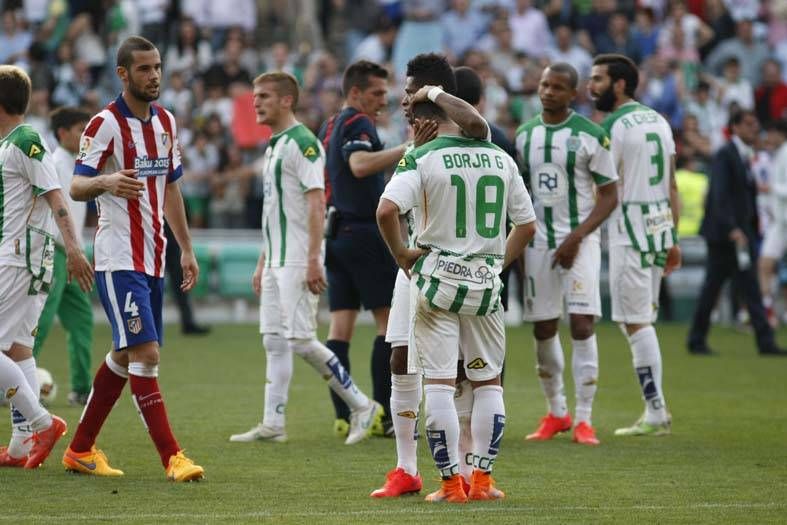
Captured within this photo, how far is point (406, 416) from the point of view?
24.3 ft

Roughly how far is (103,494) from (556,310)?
12.1 ft

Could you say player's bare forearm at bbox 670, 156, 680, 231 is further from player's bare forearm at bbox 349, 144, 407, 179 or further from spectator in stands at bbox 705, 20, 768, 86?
spectator in stands at bbox 705, 20, 768, 86

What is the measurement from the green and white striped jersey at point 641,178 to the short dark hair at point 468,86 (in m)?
1.82

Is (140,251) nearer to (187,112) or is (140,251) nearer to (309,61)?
(187,112)

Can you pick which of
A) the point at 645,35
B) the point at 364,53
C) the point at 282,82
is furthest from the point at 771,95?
the point at 282,82

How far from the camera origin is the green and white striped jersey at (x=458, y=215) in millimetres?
7023

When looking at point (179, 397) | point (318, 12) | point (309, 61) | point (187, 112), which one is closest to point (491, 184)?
point (179, 397)

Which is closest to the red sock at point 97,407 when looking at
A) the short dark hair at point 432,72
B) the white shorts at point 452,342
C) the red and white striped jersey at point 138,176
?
the red and white striped jersey at point 138,176

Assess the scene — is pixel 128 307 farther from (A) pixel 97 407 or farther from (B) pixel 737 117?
(B) pixel 737 117

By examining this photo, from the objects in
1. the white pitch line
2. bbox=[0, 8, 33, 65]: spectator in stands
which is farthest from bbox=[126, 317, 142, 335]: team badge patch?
bbox=[0, 8, 33, 65]: spectator in stands

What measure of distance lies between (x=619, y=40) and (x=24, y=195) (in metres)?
17.1

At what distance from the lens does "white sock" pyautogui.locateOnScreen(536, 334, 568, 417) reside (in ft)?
32.5

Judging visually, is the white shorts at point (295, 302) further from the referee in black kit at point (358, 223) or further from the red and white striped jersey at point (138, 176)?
the red and white striped jersey at point (138, 176)

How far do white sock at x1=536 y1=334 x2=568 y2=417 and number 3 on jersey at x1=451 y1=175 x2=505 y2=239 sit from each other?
2913 millimetres
